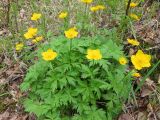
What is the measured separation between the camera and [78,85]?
3258 millimetres

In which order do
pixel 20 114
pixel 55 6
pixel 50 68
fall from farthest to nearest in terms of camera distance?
pixel 55 6
pixel 20 114
pixel 50 68

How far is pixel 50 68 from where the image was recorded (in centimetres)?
333

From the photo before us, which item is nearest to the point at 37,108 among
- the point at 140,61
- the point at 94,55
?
the point at 94,55

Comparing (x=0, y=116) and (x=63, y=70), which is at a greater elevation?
(x=63, y=70)

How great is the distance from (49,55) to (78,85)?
382 millimetres

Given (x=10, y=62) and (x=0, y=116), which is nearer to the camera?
(x=0, y=116)

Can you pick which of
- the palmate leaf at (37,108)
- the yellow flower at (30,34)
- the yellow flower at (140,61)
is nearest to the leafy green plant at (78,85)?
the palmate leaf at (37,108)

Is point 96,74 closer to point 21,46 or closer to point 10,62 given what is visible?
point 21,46

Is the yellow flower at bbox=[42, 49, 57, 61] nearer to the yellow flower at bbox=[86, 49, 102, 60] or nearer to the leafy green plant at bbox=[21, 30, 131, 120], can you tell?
the leafy green plant at bbox=[21, 30, 131, 120]

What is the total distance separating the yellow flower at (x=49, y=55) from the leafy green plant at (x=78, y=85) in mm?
75

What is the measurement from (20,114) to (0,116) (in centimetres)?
23

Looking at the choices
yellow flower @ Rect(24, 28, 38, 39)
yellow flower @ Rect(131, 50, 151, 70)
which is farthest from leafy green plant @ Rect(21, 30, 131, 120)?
yellow flower @ Rect(24, 28, 38, 39)

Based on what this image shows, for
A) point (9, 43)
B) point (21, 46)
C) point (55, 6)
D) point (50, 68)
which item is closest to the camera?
point (50, 68)

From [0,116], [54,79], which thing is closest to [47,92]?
[54,79]
